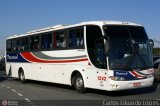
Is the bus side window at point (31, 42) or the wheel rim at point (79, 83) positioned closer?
the wheel rim at point (79, 83)

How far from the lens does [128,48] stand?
1545 centimetres

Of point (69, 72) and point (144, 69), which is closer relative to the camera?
point (144, 69)

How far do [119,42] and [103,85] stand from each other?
6.15 feet

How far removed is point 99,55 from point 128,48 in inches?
48.9

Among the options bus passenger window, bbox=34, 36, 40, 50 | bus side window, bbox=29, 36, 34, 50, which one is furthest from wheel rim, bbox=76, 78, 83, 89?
bus side window, bbox=29, 36, 34, 50

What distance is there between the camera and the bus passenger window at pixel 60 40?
61.1 ft

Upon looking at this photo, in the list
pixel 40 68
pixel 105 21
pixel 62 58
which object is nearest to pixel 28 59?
pixel 40 68

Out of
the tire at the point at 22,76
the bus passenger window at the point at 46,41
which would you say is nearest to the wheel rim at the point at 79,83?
the bus passenger window at the point at 46,41

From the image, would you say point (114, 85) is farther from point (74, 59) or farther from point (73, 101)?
point (74, 59)

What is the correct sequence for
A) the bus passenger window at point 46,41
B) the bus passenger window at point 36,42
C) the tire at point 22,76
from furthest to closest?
1. the tire at point 22,76
2. the bus passenger window at point 36,42
3. the bus passenger window at point 46,41

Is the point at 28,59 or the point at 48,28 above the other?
the point at 48,28

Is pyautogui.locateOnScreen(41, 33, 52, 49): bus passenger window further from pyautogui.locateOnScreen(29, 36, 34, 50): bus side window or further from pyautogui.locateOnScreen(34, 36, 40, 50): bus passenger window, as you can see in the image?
pyautogui.locateOnScreen(29, 36, 34, 50): bus side window

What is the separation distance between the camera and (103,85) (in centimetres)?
1541

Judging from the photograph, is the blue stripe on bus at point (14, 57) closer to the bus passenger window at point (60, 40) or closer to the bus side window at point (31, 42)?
the bus side window at point (31, 42)
